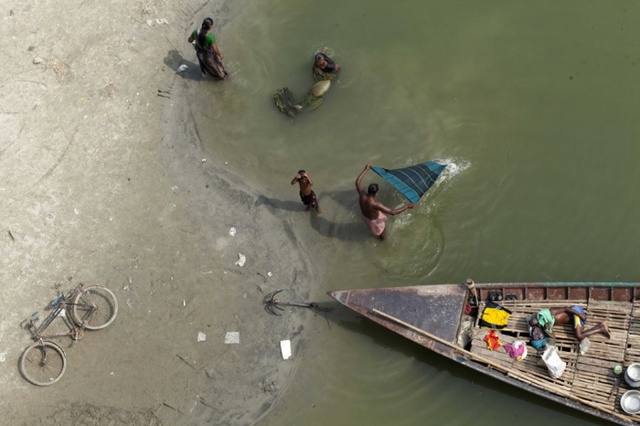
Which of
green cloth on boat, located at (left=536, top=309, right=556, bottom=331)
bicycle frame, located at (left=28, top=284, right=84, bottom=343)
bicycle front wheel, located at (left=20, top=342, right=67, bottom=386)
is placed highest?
green cloth on boat, located at (left=536, top=309, right=556, bottom=331)

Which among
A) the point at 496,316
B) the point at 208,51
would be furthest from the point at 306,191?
the point at 208,51

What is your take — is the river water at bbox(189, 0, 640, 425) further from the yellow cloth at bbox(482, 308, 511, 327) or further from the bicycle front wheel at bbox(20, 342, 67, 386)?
the bicycle front wheel at bbox(20, 342, 67, 386)

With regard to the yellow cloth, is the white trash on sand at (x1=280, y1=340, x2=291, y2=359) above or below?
below

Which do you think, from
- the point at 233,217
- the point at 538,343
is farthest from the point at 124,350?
the point at 538,343

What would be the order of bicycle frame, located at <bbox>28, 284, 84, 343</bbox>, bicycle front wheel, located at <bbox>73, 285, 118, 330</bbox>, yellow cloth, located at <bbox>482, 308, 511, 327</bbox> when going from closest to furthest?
yellow cloth, located at <bbox>482, 308, 511, 327</bbox> < bicycle frame, located at <bbox>28, 284, 84, 343</bbox> < bicycle front wheel, located at <bbox>73, 285, 118, 330</bbox>

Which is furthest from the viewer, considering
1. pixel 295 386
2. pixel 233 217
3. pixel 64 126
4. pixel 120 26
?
pixel 120 26

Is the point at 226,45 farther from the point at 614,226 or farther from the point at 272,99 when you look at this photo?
the point at 614,226

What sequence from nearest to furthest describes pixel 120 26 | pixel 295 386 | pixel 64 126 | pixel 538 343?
1. pixel 538 343
2. pixel 295 386
3. pixel 64 126
4. pixel 120 26

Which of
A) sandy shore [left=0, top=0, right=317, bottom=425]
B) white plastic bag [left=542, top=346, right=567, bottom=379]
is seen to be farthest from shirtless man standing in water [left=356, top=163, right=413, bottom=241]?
white plastic bag [left=542, top=346, right=567, bottom=379]

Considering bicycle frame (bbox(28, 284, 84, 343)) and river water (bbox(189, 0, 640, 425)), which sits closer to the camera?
river water (bbox(189, 0, 640, 425))
